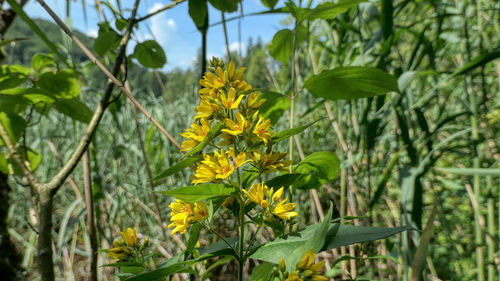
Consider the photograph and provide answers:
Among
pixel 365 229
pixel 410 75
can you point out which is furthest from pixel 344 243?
pixel 410 75

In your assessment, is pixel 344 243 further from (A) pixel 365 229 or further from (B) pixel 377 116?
(B) pixel 377 116

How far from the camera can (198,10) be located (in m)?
0.46

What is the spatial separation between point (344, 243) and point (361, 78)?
0.64 feet

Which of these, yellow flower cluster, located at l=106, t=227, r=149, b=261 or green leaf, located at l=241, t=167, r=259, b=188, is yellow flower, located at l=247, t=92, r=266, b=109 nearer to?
green leaf, located at l=241, t=167, r=259, b=188

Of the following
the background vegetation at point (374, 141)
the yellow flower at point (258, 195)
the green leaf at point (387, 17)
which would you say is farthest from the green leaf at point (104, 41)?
the green leaf at point (387, 17)

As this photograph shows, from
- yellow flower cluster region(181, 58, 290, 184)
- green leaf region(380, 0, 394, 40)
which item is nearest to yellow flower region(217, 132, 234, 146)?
yellow flower cluster region(181, 58, 290, 184)

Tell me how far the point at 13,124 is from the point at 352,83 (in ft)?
1.74

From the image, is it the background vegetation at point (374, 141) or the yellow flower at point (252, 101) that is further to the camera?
the background vegetation at point (374, 141)

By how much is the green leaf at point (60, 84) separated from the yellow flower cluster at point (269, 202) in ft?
1.34

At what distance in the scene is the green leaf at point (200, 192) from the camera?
274 millimetres

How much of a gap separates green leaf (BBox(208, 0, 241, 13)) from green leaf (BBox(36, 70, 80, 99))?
0.97 ft

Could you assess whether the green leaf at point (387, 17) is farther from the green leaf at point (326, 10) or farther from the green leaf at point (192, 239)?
the green leaf at point (192, 239)

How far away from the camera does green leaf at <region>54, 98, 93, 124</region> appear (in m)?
0.52

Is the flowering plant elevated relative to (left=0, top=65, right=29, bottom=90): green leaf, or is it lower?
lower
